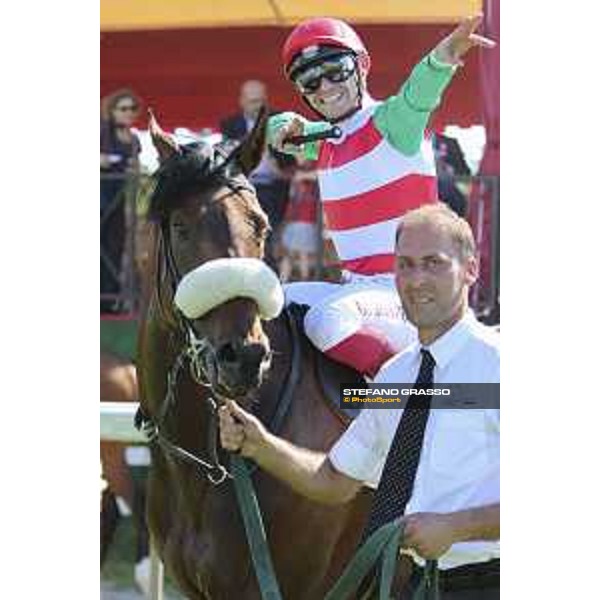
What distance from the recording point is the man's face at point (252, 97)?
3.38 metres

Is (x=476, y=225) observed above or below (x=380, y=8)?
below

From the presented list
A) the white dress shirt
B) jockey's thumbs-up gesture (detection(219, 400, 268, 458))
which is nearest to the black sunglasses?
the white dress shirt

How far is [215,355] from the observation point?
299cm

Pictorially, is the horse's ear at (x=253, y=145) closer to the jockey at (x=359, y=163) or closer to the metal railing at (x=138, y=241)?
the jockey at (x=359, y=163)

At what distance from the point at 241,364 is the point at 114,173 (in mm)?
768

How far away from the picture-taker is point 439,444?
9.93 feet

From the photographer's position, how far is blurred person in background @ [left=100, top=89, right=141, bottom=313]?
11.3ft

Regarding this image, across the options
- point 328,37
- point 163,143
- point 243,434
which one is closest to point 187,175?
point 163,143

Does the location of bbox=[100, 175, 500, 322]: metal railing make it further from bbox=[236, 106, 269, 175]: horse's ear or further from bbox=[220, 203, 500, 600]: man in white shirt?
bbox=[236, 106, 269, 175]: horse's ear

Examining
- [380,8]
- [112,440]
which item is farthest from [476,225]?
[112,440]

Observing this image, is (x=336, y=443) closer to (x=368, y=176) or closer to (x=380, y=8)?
(x=368, y=176)

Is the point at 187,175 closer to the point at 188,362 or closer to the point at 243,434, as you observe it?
the point at 188,362

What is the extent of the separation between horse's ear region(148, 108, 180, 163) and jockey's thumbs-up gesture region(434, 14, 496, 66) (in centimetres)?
65
